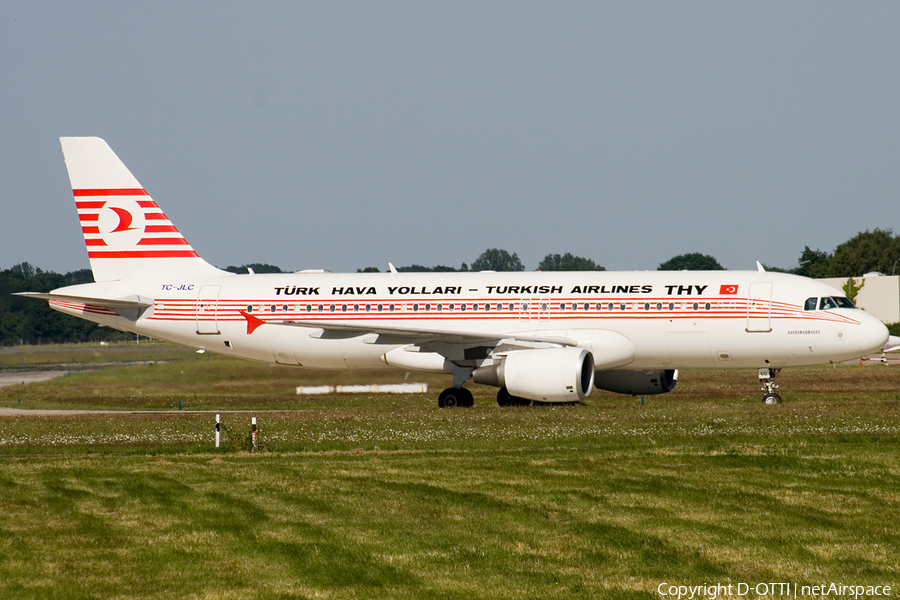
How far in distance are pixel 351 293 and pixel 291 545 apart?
20250 mm

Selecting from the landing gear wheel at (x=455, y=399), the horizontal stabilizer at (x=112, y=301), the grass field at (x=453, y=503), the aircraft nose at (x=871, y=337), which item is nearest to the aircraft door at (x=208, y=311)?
the horizontal stabilizer at (x=112, y=301)

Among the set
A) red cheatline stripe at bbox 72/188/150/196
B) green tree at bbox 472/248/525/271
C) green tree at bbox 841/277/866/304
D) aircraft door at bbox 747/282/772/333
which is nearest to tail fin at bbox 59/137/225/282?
red cheatline stripe at bbox 72/188/150/196

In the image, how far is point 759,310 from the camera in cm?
2811

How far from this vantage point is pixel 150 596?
9.38 metres

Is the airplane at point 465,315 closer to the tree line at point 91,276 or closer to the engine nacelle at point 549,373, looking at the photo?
the engine nacelle at point 549,373

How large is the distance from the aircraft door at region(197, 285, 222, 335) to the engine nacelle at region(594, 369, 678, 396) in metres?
11.6

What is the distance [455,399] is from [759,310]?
28.5ft

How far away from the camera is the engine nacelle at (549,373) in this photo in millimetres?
26516

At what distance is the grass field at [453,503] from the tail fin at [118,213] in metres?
7.95

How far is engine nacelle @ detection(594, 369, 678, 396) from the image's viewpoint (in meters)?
31.4

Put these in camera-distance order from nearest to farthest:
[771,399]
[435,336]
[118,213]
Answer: [771,399]
[435,336]
[118,213]

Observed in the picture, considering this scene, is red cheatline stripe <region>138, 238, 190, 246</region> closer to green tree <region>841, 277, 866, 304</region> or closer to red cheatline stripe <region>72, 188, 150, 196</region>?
red cheatline stripe <region>72, 188, 150, 196</region>

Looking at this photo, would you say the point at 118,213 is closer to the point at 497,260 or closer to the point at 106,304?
the point at 106,304

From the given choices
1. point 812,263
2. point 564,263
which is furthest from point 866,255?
point 564,263
